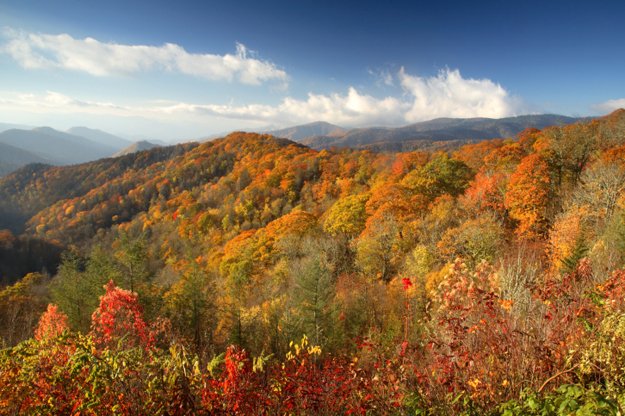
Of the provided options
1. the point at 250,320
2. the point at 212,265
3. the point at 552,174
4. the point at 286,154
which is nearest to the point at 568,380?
the point at 250,320

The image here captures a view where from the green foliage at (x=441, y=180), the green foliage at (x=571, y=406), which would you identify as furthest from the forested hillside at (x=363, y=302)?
the green foliage at (x=441, y=180)

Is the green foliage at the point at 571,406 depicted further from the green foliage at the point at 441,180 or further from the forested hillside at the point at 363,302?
the green foliage at the point at 441,180

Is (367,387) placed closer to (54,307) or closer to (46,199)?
(54,307)

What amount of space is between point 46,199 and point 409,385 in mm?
208002

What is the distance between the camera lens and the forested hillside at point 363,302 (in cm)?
559

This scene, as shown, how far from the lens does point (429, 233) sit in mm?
31438

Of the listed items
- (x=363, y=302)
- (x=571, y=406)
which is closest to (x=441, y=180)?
(x=363, y=302)

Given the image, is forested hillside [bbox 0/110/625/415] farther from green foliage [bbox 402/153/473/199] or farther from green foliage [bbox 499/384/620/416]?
green foliage [bbox 402/153/473/199]

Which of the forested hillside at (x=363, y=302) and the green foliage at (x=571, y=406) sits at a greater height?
the green foliage at (x=571, y=406)

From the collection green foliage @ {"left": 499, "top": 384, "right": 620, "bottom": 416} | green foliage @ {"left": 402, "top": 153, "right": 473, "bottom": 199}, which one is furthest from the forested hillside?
green foliage @ {"left": 402, "top": 153, "right": 473, "bottom": 199}

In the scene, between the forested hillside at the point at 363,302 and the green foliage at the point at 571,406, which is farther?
the forested hillside at the point at 363,302

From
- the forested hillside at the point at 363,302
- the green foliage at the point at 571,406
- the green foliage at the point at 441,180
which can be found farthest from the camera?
the green foliage at the point at 441,180

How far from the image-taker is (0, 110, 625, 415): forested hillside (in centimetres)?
559

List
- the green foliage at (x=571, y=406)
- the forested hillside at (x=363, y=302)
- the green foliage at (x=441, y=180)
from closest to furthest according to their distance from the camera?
the green foliage at (x=571, y=406) → the forested hillside at (x=363, y=302) → the green foliage at (x=441, y=180)
